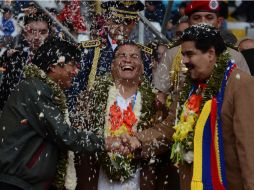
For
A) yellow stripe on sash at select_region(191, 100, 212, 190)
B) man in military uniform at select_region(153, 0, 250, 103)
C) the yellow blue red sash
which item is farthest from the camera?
man in military uniform at select_region(153, 0, 250, 103)

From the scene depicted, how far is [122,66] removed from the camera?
660 cm

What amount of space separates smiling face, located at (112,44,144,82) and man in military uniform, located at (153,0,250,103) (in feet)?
0.91

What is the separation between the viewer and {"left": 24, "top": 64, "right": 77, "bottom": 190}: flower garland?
19.5 ft

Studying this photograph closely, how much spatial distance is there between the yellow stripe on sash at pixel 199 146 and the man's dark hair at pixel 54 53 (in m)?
1.40

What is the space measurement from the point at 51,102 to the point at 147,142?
40.3 inches

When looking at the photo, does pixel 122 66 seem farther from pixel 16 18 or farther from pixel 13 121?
pixel 16 18

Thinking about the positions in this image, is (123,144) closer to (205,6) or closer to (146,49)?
(146,49)

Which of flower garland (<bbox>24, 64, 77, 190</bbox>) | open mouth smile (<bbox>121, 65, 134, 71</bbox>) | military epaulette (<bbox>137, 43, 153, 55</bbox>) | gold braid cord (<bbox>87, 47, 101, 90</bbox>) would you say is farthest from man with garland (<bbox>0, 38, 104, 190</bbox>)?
military epaulette (<bbox>137, 43, 153, 55</bbox>)

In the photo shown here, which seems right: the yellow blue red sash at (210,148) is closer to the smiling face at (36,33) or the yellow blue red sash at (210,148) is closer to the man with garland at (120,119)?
the man with garland at (120,119)

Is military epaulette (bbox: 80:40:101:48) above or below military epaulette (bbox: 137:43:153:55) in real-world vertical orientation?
above

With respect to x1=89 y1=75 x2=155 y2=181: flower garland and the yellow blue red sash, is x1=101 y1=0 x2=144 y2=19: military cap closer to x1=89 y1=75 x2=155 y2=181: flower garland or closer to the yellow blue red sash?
x1=89 y1=75 x2=155 y2=181: flower garland

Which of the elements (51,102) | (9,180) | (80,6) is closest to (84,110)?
(51,102)

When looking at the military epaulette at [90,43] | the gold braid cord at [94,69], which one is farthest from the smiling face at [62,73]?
the military epaulette at [90,43]

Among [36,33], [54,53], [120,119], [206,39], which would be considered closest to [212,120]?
[206,39]
